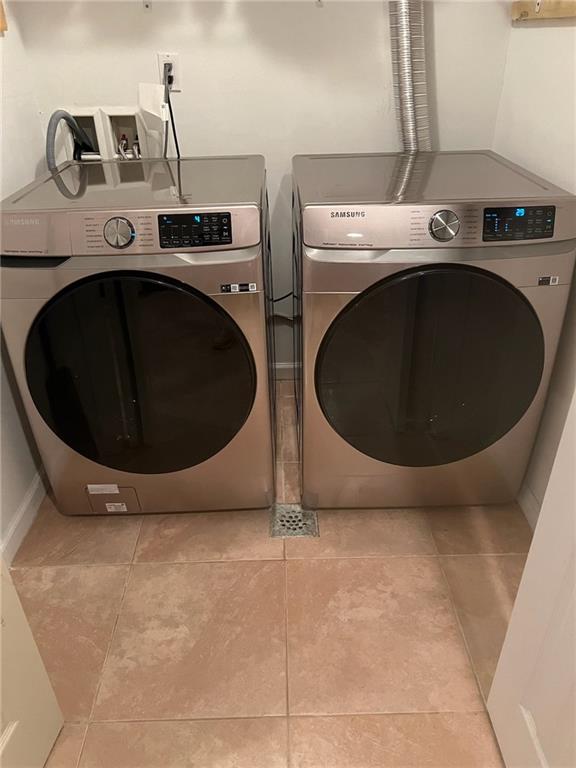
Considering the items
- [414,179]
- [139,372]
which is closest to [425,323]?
[414,179]

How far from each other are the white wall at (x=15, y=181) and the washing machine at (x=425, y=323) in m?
0.77

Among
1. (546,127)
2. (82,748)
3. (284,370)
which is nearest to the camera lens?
(82,748)

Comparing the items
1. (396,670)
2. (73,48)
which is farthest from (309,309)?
(73,48)

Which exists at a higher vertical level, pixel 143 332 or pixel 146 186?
pixel 146 186

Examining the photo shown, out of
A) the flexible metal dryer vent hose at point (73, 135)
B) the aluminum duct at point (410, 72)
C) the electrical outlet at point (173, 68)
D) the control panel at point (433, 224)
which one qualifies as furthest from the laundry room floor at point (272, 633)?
the electrical outlet at point (173, 68)

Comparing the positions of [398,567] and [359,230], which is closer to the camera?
[359,230]

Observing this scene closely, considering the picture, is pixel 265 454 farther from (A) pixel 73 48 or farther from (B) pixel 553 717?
(A) pixel 73 48

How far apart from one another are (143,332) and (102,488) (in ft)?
1.66

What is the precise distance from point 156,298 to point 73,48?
96cm

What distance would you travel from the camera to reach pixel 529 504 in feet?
5.21

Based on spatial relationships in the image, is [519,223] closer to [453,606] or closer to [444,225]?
[444,225]

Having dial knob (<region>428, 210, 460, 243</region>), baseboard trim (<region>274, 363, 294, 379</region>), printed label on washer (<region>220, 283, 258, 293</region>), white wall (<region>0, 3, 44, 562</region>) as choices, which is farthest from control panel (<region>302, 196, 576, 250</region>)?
baseboard trim (<region>274, 363, 294, 379</region>)

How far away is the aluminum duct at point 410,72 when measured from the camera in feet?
5.06

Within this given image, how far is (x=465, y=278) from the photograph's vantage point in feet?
4.01
